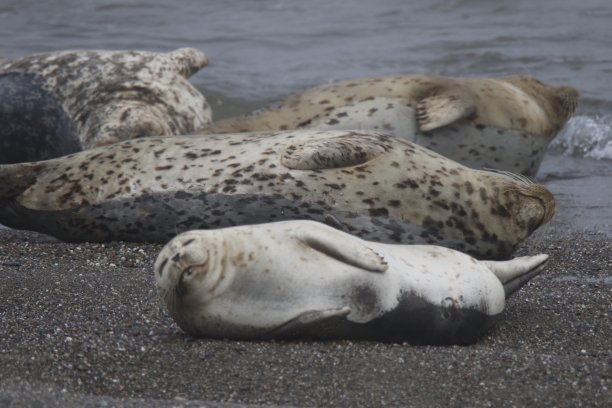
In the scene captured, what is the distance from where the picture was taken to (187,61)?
29.7ft

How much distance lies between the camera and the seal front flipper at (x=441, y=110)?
23.5 ft

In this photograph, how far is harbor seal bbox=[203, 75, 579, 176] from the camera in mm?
7219

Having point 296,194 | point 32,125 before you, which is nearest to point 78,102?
point 32,125

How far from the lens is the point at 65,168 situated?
6051 millimetres

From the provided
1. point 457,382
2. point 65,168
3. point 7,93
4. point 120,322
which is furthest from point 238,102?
point 457,382

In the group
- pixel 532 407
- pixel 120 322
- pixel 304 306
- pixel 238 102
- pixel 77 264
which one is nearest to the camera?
pixel 532 407

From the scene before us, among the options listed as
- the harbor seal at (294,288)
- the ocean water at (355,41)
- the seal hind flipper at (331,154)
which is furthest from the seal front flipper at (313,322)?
the ocean water at (355,41)

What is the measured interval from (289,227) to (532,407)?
1.16 m

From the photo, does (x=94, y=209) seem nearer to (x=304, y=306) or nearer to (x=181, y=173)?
(x=181, y=173)

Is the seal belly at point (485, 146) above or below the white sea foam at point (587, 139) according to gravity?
above

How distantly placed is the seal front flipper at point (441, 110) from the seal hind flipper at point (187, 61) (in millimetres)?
2235

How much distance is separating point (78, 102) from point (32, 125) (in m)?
0.34

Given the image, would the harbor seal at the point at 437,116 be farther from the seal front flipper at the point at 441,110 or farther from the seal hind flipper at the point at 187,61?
the seal hind flipper at the point at 187,61

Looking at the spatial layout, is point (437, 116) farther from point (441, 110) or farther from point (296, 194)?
point (296, 194)
